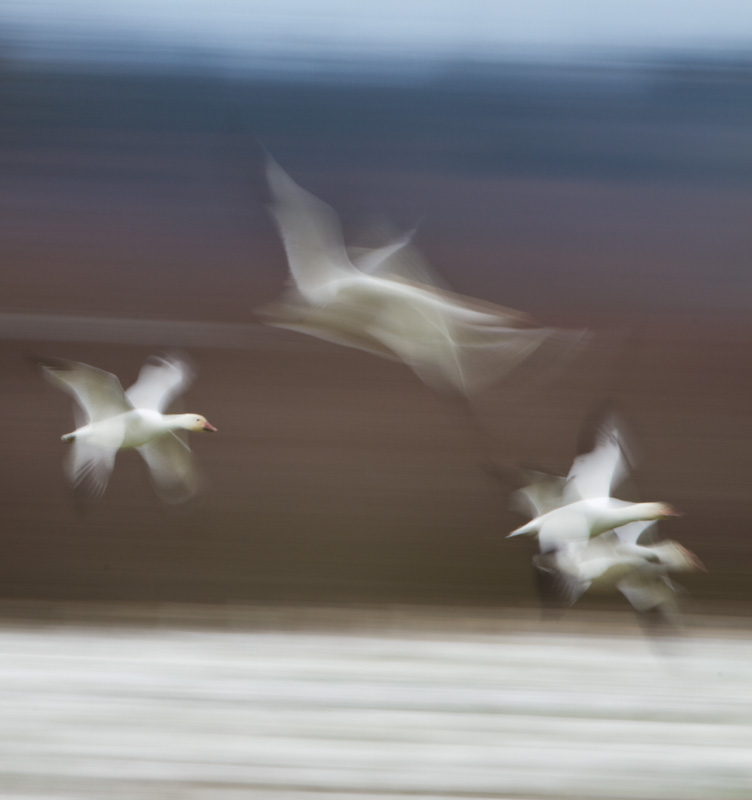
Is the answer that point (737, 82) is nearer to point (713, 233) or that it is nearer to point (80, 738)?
point (713, 233)

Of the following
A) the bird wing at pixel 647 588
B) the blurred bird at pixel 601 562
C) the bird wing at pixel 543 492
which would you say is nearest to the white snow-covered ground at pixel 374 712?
the bird wing at pixel 647 588

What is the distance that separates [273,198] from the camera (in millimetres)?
1569

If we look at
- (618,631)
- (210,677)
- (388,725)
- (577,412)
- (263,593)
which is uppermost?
(577,412)

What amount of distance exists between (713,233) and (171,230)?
5.36 ft

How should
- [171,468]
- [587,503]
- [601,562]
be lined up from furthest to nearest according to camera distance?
1. [171,468]
2. [601,562]
3. [587,503]

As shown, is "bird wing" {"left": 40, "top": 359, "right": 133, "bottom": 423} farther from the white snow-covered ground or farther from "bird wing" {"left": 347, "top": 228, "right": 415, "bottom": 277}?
the white snow-covered ground

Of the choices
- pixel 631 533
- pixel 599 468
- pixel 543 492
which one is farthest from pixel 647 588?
pixel 599 468

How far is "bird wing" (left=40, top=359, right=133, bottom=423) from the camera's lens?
66.0 inches

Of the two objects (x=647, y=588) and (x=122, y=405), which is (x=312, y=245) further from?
(x=647, y=588)

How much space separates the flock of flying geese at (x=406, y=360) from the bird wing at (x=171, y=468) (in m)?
0.32

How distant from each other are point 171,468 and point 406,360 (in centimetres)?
122

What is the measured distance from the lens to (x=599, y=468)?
1.74 meters

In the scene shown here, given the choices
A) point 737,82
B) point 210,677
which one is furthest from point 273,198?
point 737,82

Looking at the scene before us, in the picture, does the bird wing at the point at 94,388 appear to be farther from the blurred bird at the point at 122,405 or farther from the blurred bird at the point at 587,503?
the blurred bird at the point at 587,503
